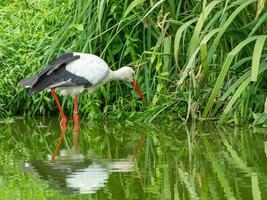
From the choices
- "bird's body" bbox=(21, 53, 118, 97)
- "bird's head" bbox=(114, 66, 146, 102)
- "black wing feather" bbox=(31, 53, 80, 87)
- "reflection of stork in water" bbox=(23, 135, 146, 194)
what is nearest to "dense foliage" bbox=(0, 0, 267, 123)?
"bird's head" bbox=(114, 66, 146, 102)

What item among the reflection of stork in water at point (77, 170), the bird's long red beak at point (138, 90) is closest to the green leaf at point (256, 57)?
the reflection of stork in water at point (77, 170)

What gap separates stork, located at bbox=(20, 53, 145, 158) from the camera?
11.0m

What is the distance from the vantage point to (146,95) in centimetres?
1148

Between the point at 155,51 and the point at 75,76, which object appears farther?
the point at 75,76

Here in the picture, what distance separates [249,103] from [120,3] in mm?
2477

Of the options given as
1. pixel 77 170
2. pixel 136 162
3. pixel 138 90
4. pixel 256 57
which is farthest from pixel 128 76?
pixel 77 170

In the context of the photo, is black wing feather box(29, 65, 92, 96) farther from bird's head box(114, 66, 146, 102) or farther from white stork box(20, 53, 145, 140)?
bird's head box(114, 66, 146, 102)

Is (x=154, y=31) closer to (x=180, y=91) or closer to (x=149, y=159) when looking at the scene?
(x=180, y=91)

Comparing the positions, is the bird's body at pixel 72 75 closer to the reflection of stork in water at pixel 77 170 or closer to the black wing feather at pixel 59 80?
the black wing feather at pixel 59 80

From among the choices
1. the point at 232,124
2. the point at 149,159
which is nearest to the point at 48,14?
the point at 232,124

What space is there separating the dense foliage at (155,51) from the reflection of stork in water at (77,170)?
1.62 m

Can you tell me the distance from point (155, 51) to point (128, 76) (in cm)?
70

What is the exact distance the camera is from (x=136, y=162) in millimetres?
7922

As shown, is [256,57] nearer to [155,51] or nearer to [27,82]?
[155,51]
